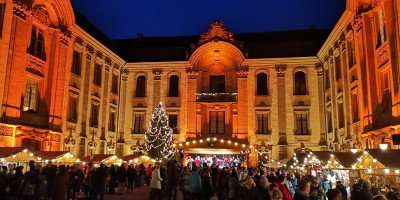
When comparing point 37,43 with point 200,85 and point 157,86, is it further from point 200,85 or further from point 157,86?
point 200,85

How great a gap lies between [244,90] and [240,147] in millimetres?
5812

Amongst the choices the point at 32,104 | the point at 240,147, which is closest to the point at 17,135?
the point at 32,104

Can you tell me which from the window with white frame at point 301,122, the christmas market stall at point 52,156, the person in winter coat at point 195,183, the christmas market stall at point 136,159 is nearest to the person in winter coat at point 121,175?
the christmas market stall at point 52,156

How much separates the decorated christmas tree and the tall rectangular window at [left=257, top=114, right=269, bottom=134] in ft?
30.2

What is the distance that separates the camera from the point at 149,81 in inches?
1464

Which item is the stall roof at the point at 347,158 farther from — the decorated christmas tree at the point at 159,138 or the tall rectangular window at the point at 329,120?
the decorated christmas tree at the point at 159,138

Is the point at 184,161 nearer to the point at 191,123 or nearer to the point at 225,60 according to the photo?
the point at 191,123

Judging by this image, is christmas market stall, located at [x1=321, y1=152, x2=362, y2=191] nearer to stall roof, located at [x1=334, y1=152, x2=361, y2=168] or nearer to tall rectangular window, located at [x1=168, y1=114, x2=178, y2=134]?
stall roof, located at [x1=334, y1=152, x2=361, y2=168]

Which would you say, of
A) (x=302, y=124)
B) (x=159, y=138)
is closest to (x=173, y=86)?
(x=159, y=138)

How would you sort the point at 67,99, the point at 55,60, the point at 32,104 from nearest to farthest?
the point at 32,104
the point at 55,60
the point at 67,99

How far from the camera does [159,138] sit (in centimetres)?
3066

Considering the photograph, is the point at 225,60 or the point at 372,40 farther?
the point at 225,60

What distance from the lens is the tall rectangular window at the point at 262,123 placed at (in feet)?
115

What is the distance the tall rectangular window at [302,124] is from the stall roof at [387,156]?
21857 mm
